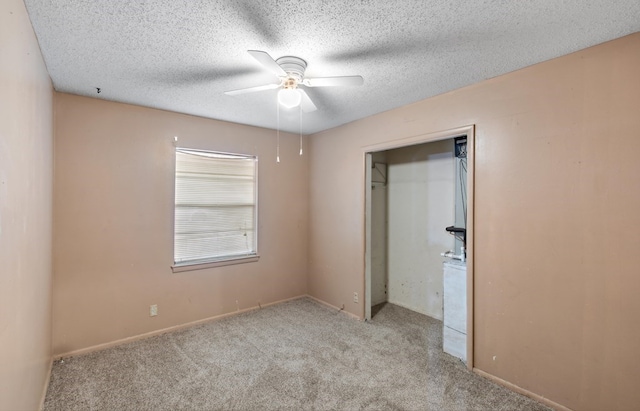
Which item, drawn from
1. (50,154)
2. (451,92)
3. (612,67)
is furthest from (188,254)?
(612,67)

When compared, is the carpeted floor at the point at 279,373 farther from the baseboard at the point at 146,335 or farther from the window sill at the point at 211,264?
the window sill at the point at 211,264

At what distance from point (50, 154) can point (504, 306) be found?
4.04 m

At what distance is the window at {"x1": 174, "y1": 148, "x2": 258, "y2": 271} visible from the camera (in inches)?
138

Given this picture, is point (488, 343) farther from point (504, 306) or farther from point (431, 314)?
point (431, 314)

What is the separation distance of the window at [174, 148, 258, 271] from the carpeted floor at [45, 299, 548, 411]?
2.95ft

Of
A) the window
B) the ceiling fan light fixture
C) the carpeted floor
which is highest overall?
the ceiling fan light fixture

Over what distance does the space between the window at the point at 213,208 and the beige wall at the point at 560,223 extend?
2.48 m

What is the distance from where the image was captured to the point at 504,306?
7.95 ft

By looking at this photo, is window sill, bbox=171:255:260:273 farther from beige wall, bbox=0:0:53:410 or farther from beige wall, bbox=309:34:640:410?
beige wall, bbox=309:34:640:410

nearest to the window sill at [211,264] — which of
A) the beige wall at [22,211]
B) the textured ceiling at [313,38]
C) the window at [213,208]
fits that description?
the window at [213,208]

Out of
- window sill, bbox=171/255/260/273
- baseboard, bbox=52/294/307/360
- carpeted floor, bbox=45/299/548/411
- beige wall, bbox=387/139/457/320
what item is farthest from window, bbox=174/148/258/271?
beige wall, bbox=387/139/457/320

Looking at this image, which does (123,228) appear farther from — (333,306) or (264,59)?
(333,306)

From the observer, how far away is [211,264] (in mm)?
3656

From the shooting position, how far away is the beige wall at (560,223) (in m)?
1.88
